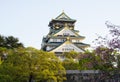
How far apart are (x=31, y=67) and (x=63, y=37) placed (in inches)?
922

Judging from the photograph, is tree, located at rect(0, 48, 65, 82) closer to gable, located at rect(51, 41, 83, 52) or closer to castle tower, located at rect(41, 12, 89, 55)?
castle tower, located at rect(41, 12, 89, 55)

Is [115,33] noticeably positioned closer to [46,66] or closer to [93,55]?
[93,55]

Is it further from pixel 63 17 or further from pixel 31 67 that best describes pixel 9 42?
pixel 31 67

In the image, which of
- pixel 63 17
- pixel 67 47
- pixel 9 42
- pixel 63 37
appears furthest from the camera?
pixel 63 17

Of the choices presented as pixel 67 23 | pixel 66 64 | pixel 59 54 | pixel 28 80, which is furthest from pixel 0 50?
pixel 67 23

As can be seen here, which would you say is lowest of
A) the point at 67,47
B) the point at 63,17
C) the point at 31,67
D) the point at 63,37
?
the point at 31,67

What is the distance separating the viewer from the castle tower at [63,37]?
43.5 metres

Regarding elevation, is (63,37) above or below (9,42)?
above

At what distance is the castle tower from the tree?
18106 mm

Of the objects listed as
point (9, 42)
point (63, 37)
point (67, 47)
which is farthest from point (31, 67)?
point (63, 37)

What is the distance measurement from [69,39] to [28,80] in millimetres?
20758

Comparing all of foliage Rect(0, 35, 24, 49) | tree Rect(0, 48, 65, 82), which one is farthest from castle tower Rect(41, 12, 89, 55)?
tree Rect(0, 48, 65, 82)

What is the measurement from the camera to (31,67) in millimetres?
23719

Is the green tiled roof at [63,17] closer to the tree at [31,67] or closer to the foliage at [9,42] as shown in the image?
the foliage at [9,42]
